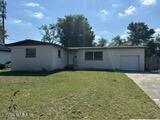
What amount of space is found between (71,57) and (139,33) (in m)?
34.2

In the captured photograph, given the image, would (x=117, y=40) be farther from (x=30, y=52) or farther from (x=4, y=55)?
(x=30, y=52)

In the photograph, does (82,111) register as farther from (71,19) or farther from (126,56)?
(71,19)

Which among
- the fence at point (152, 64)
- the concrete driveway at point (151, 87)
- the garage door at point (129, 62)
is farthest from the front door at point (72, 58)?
the concrete driveway at point (151, 87)

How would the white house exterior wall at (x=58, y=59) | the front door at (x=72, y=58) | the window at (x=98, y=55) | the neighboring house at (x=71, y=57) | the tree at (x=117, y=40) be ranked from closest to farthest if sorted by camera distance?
the neighboring house at (x=71, y=57) → the white house exterior wall at (x=58, y=59) → the window at (x=98, y=55) → the front door at (x=72, y=58) → the tree at (x=117, y=40)

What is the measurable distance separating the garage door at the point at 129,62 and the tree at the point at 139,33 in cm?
3309

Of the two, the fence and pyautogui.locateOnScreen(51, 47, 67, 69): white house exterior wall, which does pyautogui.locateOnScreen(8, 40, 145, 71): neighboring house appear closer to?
pyautogui.locateOnScreen(51, 47, 67, 69): white house exterior wall

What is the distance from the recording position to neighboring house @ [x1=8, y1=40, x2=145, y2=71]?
82.1 feet

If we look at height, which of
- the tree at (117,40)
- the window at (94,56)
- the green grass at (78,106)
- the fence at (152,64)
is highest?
the tree at (117,40)

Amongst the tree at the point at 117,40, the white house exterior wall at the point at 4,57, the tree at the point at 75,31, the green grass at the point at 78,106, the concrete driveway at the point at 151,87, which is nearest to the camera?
the green grass at the point at 78,106

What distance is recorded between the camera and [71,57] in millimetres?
31859

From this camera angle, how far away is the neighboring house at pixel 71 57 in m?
25.0

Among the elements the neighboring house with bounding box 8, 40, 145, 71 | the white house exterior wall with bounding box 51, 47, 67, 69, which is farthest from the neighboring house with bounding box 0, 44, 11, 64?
the white house exterior wall with bounding box 51, 47, 67, 69

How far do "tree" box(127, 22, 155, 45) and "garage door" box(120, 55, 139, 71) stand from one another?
3309 cm

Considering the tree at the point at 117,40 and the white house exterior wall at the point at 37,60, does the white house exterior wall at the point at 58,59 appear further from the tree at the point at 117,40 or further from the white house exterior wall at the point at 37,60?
the tree at the point at 117,40
